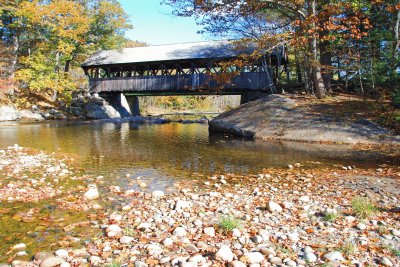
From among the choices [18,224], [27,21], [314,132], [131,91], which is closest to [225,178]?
[18,224]

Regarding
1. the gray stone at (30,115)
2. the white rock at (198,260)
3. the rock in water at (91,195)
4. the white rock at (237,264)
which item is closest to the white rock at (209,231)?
the white rock at (198,260)

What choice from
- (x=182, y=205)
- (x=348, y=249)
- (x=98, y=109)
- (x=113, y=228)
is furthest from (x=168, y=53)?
(x=348, y=249)

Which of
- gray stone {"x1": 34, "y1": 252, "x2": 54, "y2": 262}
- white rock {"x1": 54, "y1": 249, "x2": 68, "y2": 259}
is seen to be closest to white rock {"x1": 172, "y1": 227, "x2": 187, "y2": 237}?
white rock {"x1": 54, "y1": 249, "x2": 68, "y2": 259}

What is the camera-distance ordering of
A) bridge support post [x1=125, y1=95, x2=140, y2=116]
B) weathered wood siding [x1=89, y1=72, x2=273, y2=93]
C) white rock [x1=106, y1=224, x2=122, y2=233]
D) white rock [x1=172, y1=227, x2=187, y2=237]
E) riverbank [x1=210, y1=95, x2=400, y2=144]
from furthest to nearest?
bridge support post [x1=125, y1=95, x2=140, y2=116] < weathered wood siding [x1=89, y1=72, x2=273, y2=93] < riverbank [x1=210, y1=95, x2=400, y2=144] < white rock [x1=106, y1=224, x2=122, y2=233] < white rock [x1=172, y1=227, x2=187, y2=237]

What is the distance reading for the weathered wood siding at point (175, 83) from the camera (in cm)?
2338

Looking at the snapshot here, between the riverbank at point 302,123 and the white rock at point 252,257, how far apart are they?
31.9 feet

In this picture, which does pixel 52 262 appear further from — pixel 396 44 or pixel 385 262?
pixel 396 44

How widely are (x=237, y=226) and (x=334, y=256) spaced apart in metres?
1.15

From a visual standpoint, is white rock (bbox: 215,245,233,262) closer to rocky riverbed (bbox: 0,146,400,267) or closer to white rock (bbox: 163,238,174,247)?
rocky riverbed (bbox: 0,146,400,267)

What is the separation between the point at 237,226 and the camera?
12.3 feet

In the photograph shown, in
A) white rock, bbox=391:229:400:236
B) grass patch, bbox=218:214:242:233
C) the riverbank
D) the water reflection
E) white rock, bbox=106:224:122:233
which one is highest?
the riverbank

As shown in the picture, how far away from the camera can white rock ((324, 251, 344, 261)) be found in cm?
300

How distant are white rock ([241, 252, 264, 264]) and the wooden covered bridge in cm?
1808

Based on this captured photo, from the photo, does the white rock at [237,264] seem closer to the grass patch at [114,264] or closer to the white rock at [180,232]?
the white rock at [180,232]
